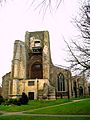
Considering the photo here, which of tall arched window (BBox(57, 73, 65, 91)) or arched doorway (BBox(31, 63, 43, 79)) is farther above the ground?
arched doorway (BBox(31, 63, 43, 79))

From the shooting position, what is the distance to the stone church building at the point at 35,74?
135 feet

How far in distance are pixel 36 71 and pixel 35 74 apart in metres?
0.80

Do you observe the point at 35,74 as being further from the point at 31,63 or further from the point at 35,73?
the point at 31,63

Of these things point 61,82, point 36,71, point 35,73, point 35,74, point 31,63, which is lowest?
point 61,82

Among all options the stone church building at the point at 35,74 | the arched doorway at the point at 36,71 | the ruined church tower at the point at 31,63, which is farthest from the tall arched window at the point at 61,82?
the arched doorway at the point at 36,71

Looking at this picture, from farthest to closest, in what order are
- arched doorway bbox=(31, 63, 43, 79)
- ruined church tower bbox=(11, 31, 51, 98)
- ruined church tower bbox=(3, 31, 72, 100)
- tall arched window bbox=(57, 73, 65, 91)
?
1. arched doorway bbox=(31, 63, 43, 79)
2. tall arched window bbox=(57, 73, 65, 91)
3. ruined church tower bbox=(11, 31, 51, 98)
4. ruined church tower bbox=(3, 31, 72, 100)

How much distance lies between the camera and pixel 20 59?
4422 centimetres

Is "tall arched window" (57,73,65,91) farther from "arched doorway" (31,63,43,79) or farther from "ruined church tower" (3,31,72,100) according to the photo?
"arched doorway" (31,63,43,79)

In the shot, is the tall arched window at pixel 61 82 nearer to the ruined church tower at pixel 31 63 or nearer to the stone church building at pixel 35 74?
the stone church building at pixel 35 74

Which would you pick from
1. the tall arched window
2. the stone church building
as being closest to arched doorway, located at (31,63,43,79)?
the stone church building

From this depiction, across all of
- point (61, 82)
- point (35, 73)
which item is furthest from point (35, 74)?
point (61, 82)

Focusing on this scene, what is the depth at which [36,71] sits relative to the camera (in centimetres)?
4700

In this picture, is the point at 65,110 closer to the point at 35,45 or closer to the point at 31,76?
the point at 31,76

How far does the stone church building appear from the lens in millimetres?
41000
